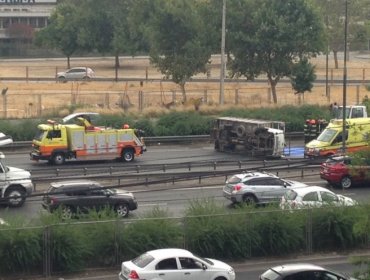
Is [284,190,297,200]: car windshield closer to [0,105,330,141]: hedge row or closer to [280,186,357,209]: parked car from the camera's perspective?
[280,186,357,209]: parked car

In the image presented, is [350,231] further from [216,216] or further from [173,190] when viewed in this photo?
[173,190]

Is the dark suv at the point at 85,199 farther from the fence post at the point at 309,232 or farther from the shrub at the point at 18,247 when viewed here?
the fence post at the point at 309,232

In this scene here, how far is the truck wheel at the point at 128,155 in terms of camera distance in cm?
3600

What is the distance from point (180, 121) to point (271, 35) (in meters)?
14.3

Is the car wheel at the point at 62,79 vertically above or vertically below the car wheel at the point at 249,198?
above

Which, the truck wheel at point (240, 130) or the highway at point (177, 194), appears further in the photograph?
the truck wheel at point (240, 130)

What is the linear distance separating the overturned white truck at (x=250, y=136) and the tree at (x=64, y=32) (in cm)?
4207

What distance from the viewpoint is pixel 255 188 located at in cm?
2789

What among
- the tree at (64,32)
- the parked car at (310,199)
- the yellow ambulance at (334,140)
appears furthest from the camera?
the tree at (64,32)

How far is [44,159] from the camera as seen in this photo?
35.1 m

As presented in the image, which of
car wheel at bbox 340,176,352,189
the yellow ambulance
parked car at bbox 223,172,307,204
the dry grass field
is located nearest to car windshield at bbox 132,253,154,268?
parked car at bbox 223,172,307,204

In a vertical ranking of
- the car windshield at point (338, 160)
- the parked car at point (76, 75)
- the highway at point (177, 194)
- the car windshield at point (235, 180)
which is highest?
the parked car at point (76, 75)

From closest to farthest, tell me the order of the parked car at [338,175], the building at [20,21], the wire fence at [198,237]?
1. the wire fence at [198,237]
2. the parked car at [338,175]
3. the building at [20,21]

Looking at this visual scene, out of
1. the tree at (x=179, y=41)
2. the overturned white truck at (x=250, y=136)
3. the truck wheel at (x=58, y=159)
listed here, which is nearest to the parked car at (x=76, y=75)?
the tree at (x=179, y=41)
